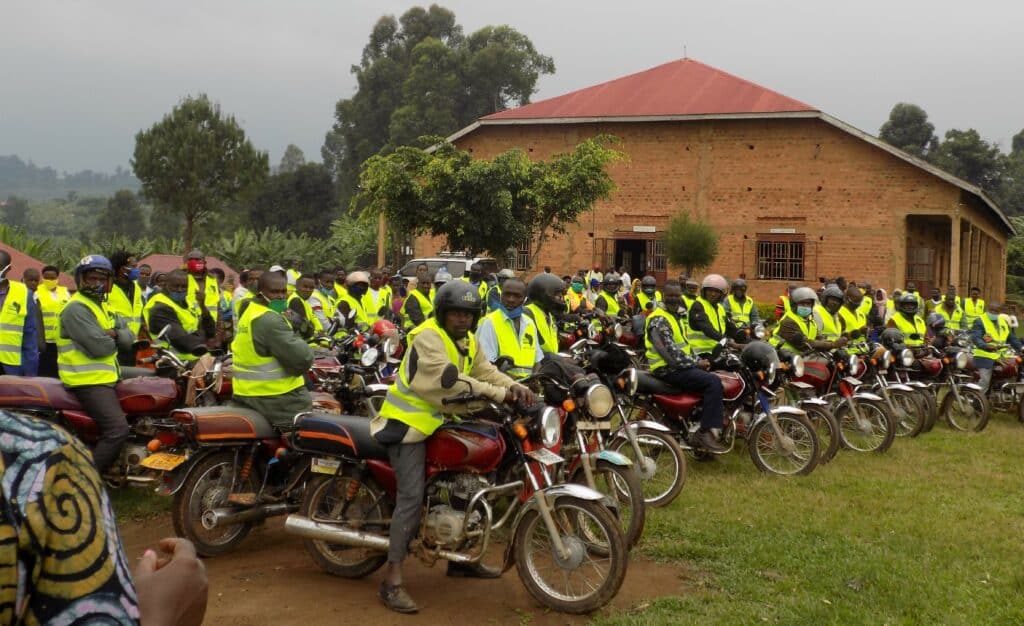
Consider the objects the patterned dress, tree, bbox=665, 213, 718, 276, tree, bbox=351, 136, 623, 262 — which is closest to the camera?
the patterned dress

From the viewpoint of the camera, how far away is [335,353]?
8.55 m

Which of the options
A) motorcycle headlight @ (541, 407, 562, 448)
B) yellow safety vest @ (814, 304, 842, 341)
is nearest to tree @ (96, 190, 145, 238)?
yellow safety vest @ (814, 304, 842, 341)

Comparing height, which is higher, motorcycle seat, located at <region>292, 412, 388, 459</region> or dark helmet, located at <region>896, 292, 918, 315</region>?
dark helmet, located at <region>896, 292, 918, 315</region>

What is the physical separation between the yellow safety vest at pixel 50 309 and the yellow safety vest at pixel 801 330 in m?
7.42

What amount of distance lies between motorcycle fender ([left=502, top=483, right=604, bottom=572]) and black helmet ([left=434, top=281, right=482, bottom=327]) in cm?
106

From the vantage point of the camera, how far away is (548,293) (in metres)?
7.17

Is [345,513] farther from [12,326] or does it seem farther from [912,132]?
[912,132]

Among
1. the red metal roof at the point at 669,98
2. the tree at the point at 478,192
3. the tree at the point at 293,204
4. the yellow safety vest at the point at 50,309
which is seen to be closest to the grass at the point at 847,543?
the yellow safety vest at the point at 50,309

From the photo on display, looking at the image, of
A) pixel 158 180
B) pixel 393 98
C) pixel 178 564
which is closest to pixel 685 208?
pixel 158 180

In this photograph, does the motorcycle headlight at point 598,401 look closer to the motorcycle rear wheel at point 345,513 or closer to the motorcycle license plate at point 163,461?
the motorcycle rear wheel at point 345,513

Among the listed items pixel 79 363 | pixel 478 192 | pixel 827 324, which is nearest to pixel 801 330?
pixel 827 324

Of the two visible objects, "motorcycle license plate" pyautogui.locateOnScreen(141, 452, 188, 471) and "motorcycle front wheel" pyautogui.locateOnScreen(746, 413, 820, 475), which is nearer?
"motorcycle license plate" pyautogui.locateOnScreen(141, 452, 188, 471)

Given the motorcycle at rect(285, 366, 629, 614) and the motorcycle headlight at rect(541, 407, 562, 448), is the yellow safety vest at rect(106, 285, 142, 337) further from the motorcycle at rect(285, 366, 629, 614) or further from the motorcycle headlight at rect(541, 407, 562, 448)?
the motorcycle headlight at rect(541, 407, 562, 448)

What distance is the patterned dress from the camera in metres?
1.29
